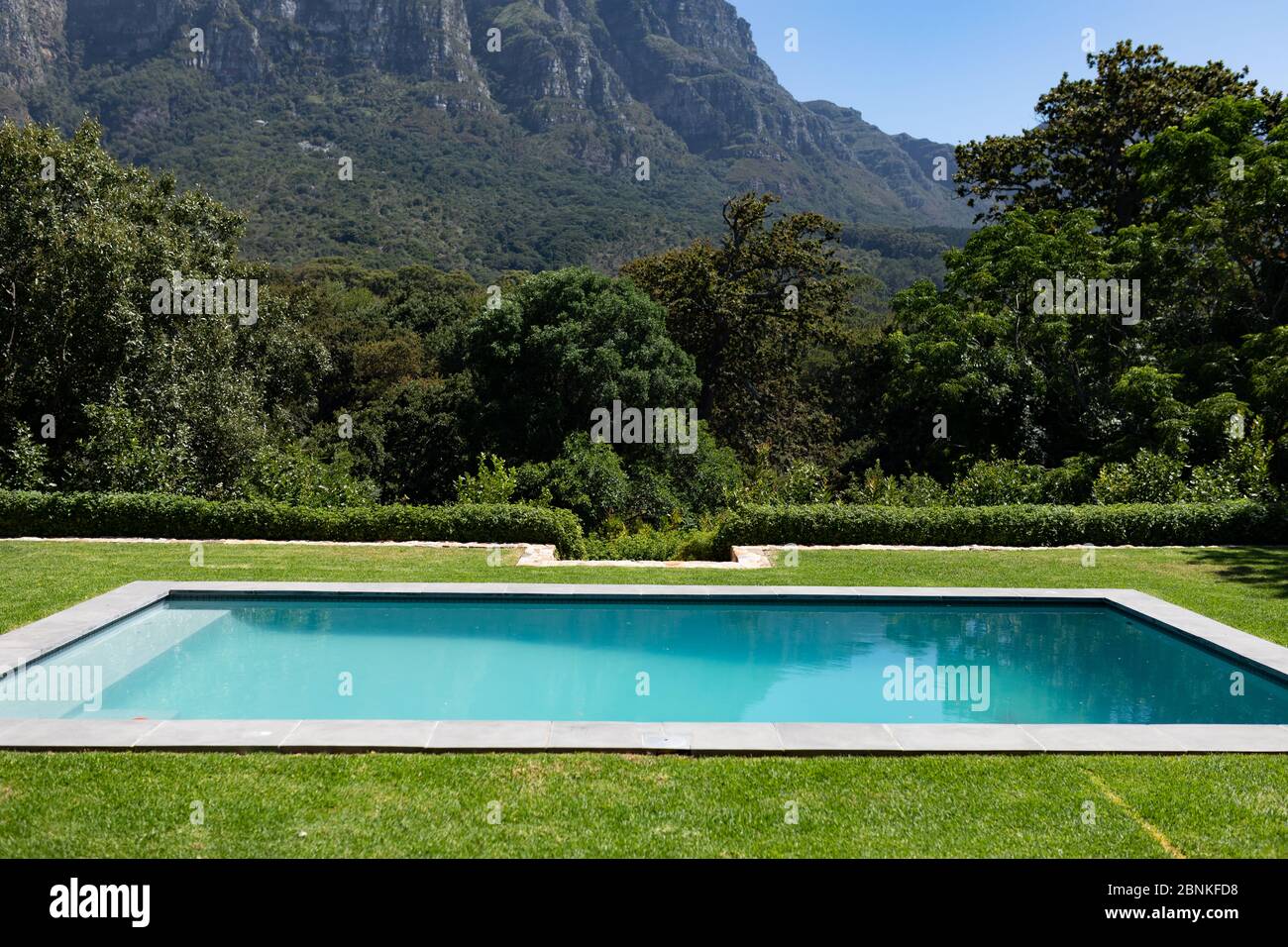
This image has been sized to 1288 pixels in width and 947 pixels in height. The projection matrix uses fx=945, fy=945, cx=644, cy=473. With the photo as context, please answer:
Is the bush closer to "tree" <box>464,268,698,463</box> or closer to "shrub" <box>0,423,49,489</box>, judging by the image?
"tree" <box>464,268,698,463</box>

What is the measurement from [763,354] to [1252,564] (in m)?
15.8

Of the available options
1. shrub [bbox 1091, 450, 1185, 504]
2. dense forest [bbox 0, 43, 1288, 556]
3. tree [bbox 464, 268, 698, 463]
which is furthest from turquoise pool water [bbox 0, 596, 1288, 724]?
tree [bbox 464, 268, 698, 463]

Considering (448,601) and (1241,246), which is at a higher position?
(1241,246)

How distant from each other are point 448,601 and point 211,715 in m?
3.20

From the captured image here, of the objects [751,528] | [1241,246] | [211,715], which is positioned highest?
[1241,246]

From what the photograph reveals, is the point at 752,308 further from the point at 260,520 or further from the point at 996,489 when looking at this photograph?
the point at 260,520

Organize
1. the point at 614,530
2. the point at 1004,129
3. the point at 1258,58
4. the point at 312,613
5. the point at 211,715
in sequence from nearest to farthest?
the point at 211,715 → the point at 312,613 → the point at 614,530 → the point at 1258,58 → the point at 1004,129

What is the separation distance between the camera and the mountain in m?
69.7

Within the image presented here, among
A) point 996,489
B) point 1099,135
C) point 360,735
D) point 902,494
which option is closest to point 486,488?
point 902,494

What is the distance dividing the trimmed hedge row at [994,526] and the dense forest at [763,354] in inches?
49.2

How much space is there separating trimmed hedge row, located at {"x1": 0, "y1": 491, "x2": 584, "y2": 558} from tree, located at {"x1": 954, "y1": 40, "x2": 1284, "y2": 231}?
58.1 feet

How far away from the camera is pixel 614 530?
1587cm
